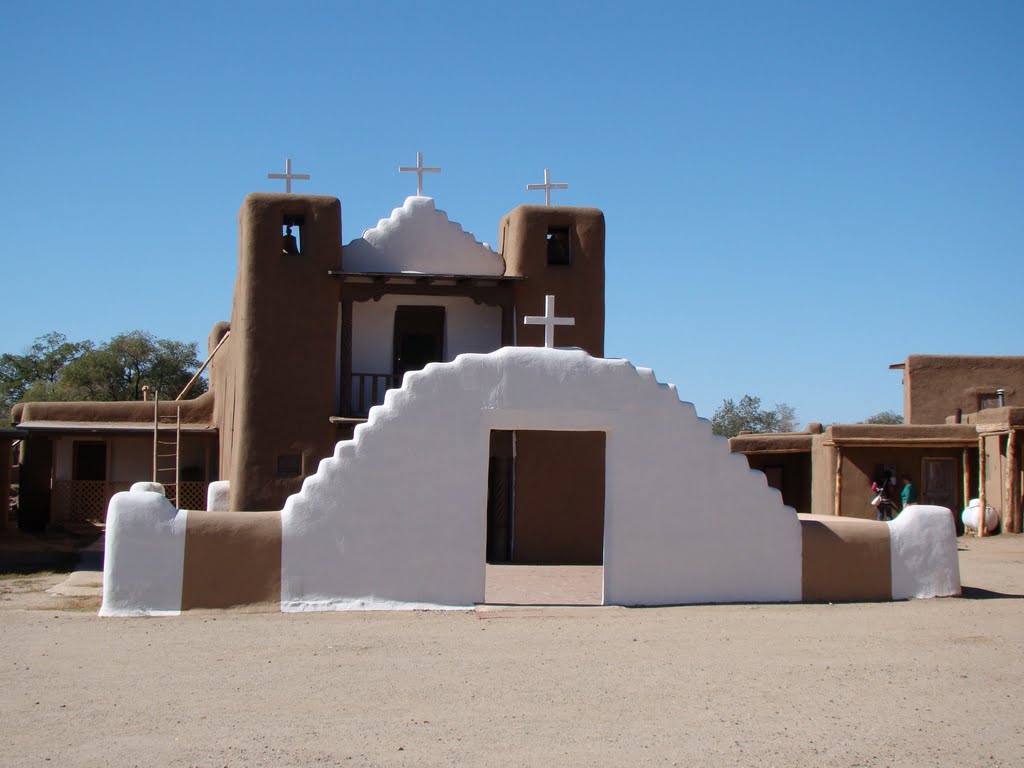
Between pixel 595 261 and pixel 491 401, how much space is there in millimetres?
6995

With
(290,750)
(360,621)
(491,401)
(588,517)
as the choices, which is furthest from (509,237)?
(290,750)

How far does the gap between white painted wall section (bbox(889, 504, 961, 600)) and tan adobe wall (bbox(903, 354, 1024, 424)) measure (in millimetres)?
15027

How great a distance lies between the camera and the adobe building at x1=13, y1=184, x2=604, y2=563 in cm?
1686

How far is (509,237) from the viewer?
1845cm

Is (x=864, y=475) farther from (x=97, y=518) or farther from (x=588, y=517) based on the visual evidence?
(x=97, y=518)

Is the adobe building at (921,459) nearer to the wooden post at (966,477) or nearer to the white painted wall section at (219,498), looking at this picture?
the wooden post at (966,477)

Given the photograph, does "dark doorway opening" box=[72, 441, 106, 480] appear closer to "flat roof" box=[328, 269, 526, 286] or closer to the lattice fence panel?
the lattice fence panel

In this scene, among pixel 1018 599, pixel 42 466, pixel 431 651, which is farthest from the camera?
pixel 42 466

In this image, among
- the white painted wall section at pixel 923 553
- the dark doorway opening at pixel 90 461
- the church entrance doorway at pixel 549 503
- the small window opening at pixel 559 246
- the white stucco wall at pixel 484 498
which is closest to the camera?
the white stucco wall at pixel 484 498

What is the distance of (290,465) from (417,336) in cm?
351

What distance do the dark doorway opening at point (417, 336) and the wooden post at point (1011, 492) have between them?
37.9 ft

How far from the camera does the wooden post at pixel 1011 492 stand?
21547 millimetres

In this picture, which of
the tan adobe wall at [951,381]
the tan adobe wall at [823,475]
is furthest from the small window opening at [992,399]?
the tan adobe wall at [823,475]

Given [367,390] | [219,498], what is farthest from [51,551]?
[367,390]
